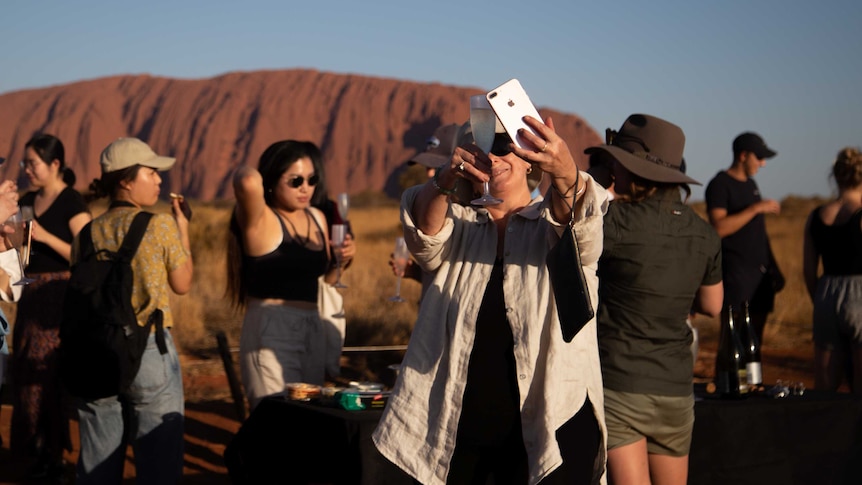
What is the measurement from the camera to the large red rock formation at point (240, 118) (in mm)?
102250

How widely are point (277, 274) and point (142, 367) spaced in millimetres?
784

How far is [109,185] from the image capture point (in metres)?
4.67

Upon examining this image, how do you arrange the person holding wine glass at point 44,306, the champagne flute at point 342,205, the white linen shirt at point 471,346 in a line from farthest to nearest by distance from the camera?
the person holding wine glass at point 44,306 < the champagne flute at point 342,205 < the white linen shirt at point 471,346

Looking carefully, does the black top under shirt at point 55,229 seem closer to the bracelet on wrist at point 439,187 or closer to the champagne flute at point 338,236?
the champagne flute at point 338,236

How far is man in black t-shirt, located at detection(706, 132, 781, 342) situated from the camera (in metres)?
7.25

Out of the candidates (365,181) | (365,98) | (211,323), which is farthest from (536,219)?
(365,98)

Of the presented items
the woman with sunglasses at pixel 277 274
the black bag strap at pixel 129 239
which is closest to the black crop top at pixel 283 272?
the woman with sunglasses at pixel 277 274

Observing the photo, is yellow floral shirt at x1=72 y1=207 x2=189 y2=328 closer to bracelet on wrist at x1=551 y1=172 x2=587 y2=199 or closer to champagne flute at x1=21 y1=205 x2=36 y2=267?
champagne flute at x1=21 y1=205 x2=36 y2=267

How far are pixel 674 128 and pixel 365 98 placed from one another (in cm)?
10876

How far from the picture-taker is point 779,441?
14.8ft

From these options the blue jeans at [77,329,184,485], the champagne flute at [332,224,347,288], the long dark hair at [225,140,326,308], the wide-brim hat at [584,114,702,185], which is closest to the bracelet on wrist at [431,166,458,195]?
the wide-brim hat at [584,114,702,185]

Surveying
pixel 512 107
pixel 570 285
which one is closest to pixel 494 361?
pixel 570 285

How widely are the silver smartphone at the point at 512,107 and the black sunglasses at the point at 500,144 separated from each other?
24 cm

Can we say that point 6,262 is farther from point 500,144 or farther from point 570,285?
point 570,285
